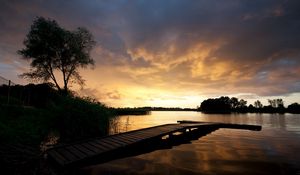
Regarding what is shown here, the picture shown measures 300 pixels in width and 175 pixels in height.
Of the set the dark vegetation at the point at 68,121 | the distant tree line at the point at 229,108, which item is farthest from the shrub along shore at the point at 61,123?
the distant tree line at the point at 229,108

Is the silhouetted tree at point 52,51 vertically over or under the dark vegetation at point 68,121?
over

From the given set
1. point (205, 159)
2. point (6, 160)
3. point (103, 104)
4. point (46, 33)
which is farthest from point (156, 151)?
point (46, 33)

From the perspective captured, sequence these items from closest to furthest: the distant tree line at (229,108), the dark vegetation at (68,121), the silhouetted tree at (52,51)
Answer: the dark vegetation at (68,121)
the silhouetted tree at (52,51)
the distant tree line at (229,108)

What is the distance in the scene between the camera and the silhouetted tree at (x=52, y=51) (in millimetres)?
31125

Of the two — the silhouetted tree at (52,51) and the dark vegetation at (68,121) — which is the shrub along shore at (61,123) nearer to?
the dark vegetation at (68,121)

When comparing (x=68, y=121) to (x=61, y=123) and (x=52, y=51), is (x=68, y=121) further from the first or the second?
(x=52, y=51)

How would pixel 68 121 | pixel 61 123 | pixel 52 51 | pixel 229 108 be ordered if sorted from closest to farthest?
1. pixel 68 121
2. pixel 61 123
3. pixel 52 51
4. pixel 229 108

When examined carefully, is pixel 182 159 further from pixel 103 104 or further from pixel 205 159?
pixel 103 104

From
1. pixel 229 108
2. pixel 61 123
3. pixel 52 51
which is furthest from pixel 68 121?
pixel 229 108

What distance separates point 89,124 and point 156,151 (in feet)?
19.4

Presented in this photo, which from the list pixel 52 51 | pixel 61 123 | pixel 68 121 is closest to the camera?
pixel 68 121

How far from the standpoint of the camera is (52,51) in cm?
3181

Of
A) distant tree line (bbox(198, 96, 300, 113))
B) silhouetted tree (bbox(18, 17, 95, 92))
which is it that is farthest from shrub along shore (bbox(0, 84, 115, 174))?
distant tree line (bbox(198, 96, 300, 113))

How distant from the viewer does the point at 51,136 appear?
48.1 ft
